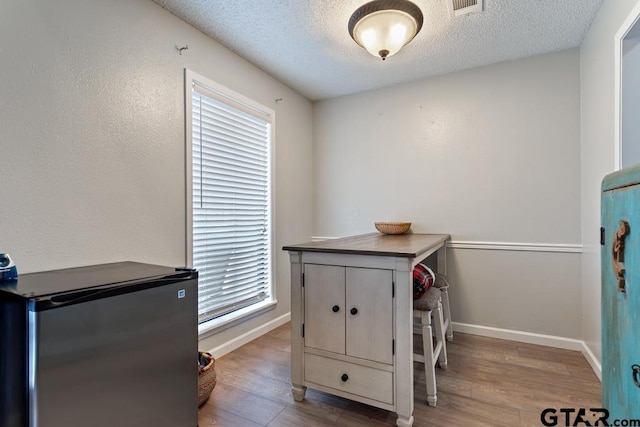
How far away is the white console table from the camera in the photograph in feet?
5.26

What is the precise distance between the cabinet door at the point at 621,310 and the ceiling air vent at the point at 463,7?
154cm

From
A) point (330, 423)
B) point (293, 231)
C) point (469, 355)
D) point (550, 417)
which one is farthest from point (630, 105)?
point (293, 231)

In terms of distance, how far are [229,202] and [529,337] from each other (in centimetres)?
278

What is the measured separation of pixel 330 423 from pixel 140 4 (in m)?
2.67

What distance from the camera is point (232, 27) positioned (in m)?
2.24

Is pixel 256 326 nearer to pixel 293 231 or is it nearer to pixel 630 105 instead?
pixel 293 231

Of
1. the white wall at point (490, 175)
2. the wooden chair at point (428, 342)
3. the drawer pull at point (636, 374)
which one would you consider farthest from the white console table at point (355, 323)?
the white wall at point (490, 175)

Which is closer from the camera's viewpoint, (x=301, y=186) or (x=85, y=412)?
(x=85, y=412)

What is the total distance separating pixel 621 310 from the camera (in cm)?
92

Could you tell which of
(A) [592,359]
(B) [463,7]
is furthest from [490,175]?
(A) [592,359]

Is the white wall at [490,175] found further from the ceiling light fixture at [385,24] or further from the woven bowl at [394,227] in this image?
the ceiling light fixture at [385,24]

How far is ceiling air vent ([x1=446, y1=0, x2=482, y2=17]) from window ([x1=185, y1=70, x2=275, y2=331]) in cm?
167

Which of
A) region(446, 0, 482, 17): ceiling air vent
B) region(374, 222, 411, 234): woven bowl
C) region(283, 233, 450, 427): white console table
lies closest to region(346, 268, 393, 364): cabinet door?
region(283, 233, 450, 427): white console table

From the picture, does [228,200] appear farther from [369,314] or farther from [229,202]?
[369,314]
